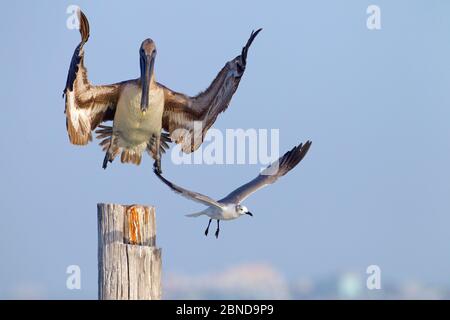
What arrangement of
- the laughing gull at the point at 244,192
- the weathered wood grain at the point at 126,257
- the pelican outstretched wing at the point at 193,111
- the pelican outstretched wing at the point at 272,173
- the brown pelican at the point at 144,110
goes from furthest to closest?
the pelican outstretched wing at the point at 193,111, the brown pelican at the point at 144,110, the pelican outstretched wing at the point at 272,173, the laughing gull at the point at 244,192, the weathered wood grain at the point at 126,257

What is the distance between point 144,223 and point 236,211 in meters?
5.13

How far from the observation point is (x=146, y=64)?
17.7 m

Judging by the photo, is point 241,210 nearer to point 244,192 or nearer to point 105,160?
point 244,192

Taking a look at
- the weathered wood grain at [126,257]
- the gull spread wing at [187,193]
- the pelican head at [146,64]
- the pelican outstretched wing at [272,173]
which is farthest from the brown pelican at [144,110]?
the weathered wood grain at [126,257]

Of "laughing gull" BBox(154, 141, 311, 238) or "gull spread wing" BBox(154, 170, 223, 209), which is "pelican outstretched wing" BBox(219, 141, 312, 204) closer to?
"laughing gull" BBox(154, 141, 311, 238)

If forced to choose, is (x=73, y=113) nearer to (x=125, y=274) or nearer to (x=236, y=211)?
(x=236, y=211)

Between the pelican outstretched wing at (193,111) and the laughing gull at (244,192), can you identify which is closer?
the laughing gull at (244,192)

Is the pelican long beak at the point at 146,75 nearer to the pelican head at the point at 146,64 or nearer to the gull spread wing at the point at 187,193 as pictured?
the pelican head at the point at 146,64

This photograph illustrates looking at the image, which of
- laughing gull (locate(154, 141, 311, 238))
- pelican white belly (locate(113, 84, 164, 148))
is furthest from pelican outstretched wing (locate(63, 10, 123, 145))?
laughing gull (locate(154, 141, 311, 238))

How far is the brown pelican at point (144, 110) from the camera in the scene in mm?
17594

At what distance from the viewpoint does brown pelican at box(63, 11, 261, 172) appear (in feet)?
57.7

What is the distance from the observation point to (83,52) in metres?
16.2

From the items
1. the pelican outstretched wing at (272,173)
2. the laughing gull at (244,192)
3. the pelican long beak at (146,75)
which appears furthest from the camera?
the pelican long beak at (146,75)

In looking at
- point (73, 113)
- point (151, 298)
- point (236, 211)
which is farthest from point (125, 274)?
point (73, 113)
